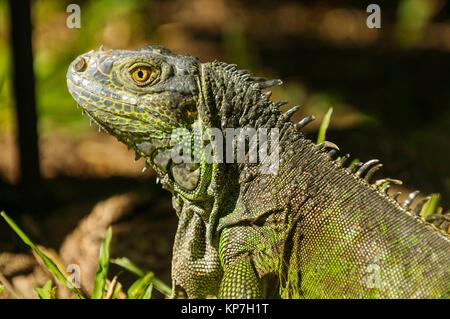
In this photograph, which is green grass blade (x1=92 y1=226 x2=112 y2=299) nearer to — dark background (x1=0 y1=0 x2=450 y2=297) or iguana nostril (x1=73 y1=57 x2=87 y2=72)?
dark background (x1=0 y1=0 x2=450 y2=297)

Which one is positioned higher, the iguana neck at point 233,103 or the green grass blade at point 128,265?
the iguana neck at point 233,103

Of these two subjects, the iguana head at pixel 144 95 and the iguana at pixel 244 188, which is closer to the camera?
the iguana at pixel 244 188

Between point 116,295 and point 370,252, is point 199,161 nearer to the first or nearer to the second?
point 370,252

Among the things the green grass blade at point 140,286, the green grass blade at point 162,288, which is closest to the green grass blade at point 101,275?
the green grass blade at point 140,286

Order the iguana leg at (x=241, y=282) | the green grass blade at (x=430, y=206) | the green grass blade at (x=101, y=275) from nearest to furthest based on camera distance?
the iguana leg at (x=241, y=282), the green grass blade at (x=101, y=275), the green grass blade at (x=430, y=206)

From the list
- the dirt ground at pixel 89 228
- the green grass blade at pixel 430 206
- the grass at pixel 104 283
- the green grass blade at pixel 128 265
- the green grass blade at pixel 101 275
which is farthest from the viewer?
the dirt ground at pixel 89 228

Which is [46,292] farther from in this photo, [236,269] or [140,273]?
[236,269]

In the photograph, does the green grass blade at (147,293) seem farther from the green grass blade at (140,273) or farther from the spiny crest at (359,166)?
the spiny crest at (359,166)

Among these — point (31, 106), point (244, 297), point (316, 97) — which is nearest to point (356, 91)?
point (316, 97)
